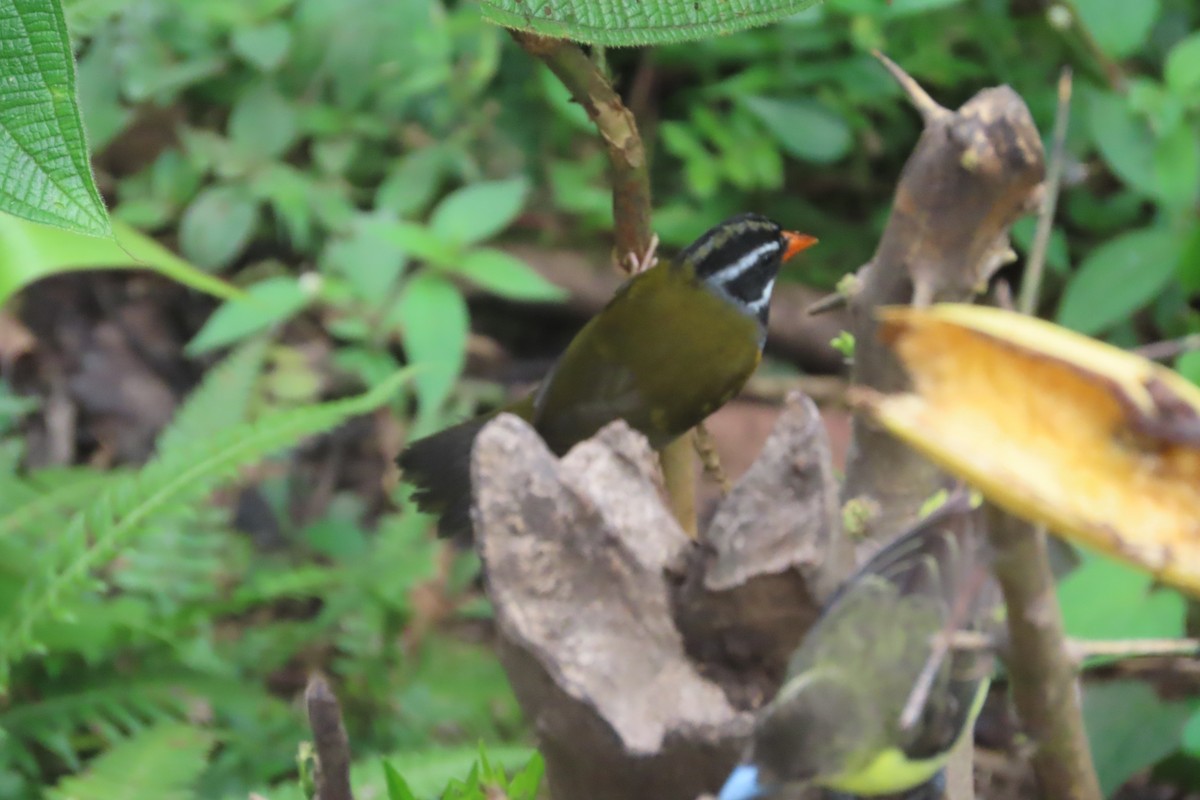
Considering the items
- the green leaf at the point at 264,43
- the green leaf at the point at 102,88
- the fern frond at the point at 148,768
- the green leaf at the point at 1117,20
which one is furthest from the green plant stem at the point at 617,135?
the green leaf at the point at 102,88

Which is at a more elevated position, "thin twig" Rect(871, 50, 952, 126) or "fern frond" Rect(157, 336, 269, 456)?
"thin twig" Rect(871, 50, 952, 126)

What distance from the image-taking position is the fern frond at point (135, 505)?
1.22m

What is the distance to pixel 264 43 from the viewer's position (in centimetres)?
204

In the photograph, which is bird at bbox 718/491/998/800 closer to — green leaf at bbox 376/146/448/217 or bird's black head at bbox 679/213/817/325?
bird's black head at bbox 679/213/817/325

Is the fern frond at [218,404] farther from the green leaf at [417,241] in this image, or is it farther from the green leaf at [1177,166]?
the green leaf at [1177,166]

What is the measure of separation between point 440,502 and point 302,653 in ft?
2.66

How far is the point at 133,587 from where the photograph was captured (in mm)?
1562

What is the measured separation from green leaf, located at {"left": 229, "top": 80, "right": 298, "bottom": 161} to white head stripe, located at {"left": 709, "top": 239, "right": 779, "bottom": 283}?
1171mm

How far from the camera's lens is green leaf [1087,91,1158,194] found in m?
1.68

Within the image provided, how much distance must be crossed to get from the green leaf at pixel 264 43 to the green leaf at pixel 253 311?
41 cm

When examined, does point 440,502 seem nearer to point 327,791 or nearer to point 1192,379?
point 327,791

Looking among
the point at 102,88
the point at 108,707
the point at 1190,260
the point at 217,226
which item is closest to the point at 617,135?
the point at 108,707

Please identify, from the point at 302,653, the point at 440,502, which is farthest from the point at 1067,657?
the point at 302,653

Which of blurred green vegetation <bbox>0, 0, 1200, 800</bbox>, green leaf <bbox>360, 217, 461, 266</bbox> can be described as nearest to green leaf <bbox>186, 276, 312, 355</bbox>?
blurred green vegetation <bbox>0, 0, 1200, 800</bbox>
